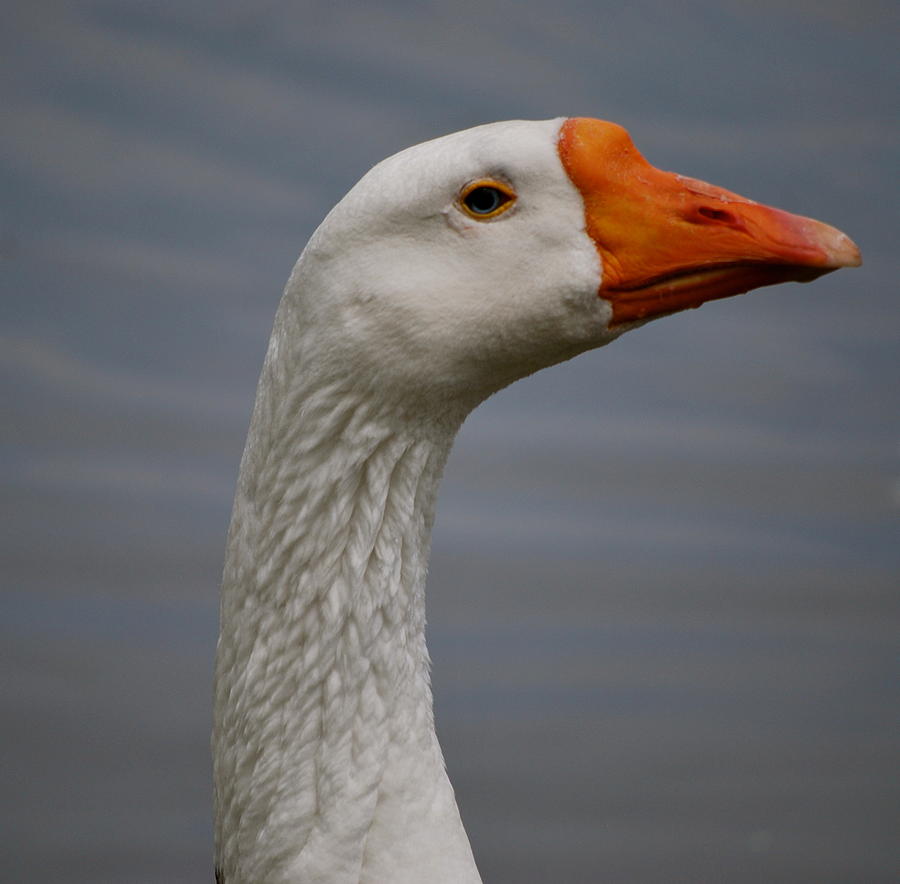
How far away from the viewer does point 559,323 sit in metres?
1.72

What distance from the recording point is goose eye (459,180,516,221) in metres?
1.70

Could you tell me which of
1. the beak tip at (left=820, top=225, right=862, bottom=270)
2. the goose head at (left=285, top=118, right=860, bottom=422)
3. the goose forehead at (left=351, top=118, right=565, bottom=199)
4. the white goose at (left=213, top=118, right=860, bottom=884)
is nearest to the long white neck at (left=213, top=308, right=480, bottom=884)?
the white goose at (left=213, top=118, right=860, bottom=884)

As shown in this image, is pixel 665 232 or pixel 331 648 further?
pixel 331 648

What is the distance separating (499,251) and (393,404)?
0.88 feet

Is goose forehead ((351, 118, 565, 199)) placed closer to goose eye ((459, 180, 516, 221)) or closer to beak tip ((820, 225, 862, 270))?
goose eye ((459, 180, 516, 221))

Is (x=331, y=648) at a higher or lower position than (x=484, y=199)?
lower

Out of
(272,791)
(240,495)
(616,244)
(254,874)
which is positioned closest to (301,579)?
(240,495)

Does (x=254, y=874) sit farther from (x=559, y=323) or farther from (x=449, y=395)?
(x=559, y=323)

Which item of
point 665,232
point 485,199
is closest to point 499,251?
point 485,199

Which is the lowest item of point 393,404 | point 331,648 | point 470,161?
point 331,648

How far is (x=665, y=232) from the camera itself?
1679mm

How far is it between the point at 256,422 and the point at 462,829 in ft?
2.31

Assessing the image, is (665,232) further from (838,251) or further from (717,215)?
(838,251)

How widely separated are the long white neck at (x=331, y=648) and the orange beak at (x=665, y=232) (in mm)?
373
